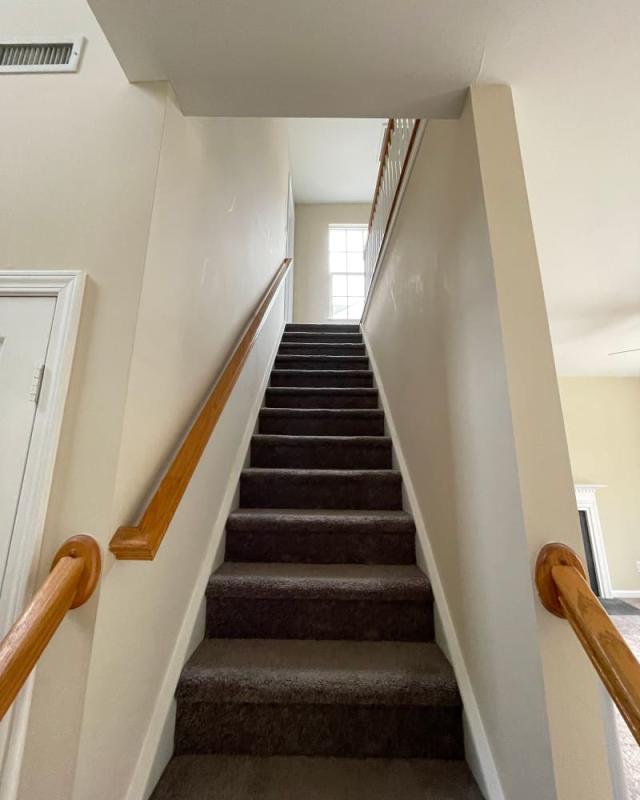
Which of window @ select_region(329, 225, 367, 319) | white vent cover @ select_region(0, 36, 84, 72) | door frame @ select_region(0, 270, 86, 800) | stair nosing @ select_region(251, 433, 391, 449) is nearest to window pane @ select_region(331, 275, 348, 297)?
window @ select_region(329, 225, 367, 319)

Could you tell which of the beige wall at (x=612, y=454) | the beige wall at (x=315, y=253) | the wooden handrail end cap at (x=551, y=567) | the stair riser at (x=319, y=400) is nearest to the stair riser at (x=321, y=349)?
the stair riser at (x=319, y=400)

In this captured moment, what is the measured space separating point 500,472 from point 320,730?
0.95m

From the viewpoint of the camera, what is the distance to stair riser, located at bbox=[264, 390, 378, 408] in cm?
283

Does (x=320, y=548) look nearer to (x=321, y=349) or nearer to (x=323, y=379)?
(x=323, y=379)

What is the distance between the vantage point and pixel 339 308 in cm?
578

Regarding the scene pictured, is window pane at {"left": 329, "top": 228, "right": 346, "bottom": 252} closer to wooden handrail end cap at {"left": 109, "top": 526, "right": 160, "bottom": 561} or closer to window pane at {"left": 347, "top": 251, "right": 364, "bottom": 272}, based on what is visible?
window pane at {"left": 347, "top": 251, "right": 364, "bottom": 272}

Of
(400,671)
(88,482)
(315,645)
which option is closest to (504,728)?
(400,671)

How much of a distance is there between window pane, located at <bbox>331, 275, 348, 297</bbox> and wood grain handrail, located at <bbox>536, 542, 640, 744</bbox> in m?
5.37

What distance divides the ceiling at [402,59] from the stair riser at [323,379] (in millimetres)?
1892

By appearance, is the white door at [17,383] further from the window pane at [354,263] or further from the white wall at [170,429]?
the window pane at [354,263]

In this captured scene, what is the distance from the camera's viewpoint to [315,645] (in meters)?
1.34

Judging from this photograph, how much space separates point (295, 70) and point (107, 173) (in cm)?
62

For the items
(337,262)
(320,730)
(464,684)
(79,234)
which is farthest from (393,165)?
(337,262)

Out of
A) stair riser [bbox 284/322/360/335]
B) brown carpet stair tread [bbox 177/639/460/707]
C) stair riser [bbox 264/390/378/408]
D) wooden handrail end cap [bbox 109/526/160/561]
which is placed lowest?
brown carpet stair tread [bbox 177/639/460/707]
